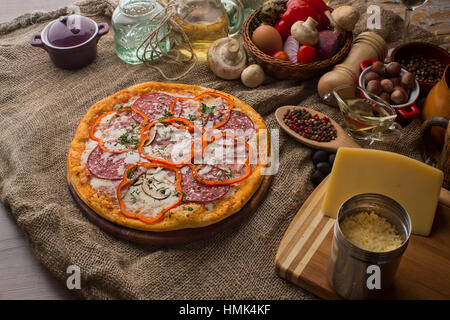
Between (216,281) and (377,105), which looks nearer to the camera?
(216,281)

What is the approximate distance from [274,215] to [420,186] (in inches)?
19.4

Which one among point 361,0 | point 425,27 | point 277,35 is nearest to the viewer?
point 277,35

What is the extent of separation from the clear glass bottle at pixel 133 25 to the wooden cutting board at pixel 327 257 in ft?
4.10

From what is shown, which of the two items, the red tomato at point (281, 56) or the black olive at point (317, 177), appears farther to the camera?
the red tomato at point (281, 56)

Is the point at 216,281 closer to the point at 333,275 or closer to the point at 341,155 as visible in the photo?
the point at 333,275

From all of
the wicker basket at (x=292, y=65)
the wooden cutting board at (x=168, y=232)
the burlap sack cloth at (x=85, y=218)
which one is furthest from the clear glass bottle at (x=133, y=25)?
the wooden cutting board at (x=168, y=232)

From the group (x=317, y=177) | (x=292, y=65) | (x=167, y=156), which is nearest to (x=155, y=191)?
(x=167, y=156)

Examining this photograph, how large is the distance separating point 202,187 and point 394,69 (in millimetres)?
978

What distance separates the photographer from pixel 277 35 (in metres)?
2.20

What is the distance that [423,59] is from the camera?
2121 mm

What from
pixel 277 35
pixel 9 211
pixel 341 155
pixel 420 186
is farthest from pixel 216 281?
pixel 277 35

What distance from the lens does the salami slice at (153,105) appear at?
195 centimetres

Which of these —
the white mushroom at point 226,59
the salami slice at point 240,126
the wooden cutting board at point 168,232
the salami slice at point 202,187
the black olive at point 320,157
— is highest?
the white mushroom at point 226,59

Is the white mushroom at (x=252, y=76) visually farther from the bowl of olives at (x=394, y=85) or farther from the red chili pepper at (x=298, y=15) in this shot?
the bowl of olives at (x=394, y=85)
